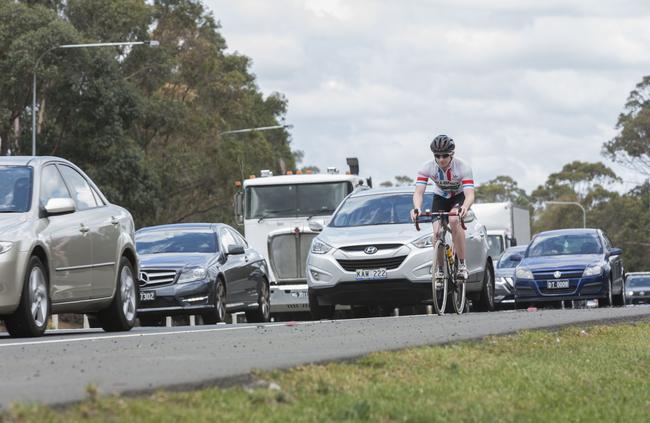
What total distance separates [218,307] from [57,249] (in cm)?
757

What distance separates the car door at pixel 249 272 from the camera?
2273 cm

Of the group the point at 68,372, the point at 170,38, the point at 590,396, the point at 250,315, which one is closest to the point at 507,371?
the point at 590,396

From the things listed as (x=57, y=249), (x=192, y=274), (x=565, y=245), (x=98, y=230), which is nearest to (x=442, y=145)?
(x=98, y=230)

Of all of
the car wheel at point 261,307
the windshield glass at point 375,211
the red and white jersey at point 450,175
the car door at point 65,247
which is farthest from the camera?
the car wheel at point 261,307

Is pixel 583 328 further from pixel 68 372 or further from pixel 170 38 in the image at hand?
pixel 170 38

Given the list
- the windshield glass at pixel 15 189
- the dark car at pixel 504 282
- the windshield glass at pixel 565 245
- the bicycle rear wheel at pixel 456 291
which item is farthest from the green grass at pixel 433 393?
the dark car at pixel 504 282

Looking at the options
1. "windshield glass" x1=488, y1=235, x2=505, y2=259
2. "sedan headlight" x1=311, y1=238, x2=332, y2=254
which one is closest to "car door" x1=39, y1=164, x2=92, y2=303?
"sedan headlight" x1=311, y1=238, x2=332, y2=254

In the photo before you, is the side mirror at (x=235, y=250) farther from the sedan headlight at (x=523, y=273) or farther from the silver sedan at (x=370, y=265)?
the sedan headlight at (x=523, y=273)

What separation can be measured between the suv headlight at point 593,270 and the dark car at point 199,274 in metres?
6.18

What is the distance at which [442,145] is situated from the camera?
53.8 ft

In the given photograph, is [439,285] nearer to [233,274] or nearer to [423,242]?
[423,242]

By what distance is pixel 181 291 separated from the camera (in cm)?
2081

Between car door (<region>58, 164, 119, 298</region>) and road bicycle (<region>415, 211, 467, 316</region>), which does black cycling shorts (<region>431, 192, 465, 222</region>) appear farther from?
car door (<region>58, 164, 119, 298</region>)

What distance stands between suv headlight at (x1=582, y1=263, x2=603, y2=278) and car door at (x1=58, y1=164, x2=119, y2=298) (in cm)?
1346
